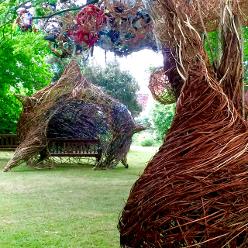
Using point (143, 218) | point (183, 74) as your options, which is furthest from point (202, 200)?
point (183, 74)

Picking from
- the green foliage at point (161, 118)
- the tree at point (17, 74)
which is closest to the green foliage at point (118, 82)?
the green foliage at point (161, 118)

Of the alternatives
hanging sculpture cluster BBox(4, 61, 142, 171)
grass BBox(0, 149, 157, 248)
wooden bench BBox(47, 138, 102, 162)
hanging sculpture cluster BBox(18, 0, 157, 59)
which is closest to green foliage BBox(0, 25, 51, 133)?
hanging sculpture cluster BBox(4, 61, 142, 171)

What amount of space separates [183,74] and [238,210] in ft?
→ 4.05

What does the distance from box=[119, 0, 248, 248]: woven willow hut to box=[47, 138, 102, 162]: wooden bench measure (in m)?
11.7

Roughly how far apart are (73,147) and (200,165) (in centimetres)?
1277

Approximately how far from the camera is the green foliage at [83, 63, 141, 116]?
84.3 feet

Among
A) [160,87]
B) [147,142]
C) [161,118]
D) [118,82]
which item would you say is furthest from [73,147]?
[147,142]

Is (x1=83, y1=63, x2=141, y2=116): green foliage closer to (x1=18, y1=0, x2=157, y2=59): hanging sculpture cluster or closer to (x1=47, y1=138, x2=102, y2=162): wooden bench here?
(x1=47, y1=138, x2=102, y2=162): wooden bench

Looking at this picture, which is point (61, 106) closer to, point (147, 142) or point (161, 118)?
point (161, 118)

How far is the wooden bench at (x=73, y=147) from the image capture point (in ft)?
49.6

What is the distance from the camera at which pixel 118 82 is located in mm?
25797

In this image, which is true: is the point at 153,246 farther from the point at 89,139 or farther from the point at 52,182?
the point at 89,139

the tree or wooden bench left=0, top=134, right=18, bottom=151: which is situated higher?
the tree

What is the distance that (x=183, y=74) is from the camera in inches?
146
